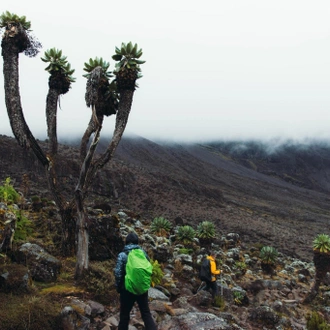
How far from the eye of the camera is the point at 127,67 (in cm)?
941

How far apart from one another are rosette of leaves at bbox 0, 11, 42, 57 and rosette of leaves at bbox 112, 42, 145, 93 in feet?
→ 7.84

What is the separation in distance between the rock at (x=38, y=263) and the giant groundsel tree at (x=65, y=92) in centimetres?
66

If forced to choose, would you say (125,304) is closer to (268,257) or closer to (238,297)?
(238,297)

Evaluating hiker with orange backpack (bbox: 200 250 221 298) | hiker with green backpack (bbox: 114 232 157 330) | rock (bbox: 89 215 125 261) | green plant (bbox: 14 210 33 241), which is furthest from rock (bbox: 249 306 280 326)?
green plant (bbox: 14 210 33 241)

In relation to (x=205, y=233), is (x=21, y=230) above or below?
above

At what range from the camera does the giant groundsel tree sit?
27.8ft

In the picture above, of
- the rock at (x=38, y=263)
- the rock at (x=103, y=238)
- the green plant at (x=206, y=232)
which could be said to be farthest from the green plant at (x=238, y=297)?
the green plant at (x=206, y=232)

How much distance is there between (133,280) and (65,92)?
278 inches

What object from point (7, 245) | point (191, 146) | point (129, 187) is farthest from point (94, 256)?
point (191, 146)

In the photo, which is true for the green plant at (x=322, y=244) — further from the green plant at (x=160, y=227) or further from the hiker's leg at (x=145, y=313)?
the hiker's leg at (x=145, y=313)

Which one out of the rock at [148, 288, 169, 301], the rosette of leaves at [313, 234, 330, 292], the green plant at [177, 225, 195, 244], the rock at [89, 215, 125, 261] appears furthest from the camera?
the green plant at [177, 225, 195, 244]

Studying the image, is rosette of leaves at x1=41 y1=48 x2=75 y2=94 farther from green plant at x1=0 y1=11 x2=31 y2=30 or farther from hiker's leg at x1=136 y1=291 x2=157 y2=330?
hiker's leg at x1=136 y1=291 x2=157 y2=330

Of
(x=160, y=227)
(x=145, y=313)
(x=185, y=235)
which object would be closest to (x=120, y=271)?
(x=145, y=313)

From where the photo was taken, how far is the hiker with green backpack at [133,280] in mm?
4527
